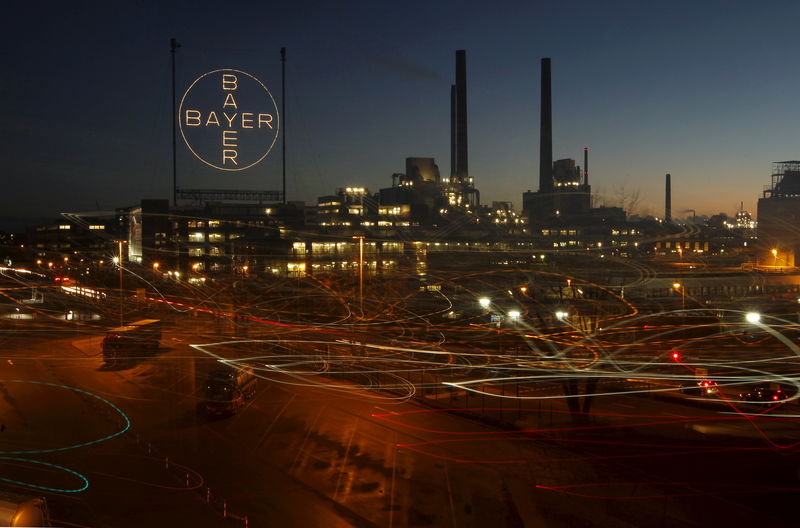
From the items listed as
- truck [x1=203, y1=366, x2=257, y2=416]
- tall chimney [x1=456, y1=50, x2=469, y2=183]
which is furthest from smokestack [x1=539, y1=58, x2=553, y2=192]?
truck [x1=203, y1=366, x2=257, y2=416]

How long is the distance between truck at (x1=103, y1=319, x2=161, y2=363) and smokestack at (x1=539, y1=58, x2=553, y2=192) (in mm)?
53953

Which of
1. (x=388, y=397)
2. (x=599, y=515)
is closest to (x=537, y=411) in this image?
(x=388, y=397)

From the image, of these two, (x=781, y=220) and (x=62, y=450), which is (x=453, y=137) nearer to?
(x=781, y=220)

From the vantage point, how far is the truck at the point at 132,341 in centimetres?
1457

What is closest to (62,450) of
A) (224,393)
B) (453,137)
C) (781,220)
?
(224,393)

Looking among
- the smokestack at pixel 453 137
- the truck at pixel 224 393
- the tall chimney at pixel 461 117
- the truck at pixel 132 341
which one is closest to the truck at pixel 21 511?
the truck at pixel 224 393

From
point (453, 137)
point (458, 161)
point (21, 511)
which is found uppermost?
point (453, 137)

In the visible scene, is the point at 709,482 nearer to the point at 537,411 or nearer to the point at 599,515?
the point at 599,515

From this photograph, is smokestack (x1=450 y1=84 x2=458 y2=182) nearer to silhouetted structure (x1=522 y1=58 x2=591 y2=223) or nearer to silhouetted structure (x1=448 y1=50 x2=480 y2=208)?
silhouetted structure (x1=448 y1=50 x2=480 y2=208)

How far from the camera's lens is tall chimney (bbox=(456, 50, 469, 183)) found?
202 ft

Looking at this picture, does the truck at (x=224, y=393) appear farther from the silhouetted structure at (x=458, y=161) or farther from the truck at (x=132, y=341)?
the silhouetted structure at (x=458, y=161)

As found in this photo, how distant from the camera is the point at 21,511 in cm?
473

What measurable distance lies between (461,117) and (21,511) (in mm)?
63204

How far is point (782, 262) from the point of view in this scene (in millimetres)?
40406
